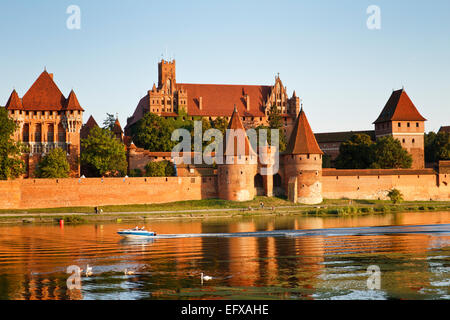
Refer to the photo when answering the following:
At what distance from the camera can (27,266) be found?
94.9ft

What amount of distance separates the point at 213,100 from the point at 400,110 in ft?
97.1

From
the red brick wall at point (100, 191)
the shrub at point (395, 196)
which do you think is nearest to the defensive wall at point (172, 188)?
the red brick wall at point (100, 191)

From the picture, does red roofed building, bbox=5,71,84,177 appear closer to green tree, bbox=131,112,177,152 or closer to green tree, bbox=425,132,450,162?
green tree, bbox=131,112,177,152

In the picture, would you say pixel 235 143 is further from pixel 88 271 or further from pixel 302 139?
pixel 88 271

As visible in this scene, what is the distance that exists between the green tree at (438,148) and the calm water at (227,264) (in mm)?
37797

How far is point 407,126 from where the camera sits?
79.4 meters

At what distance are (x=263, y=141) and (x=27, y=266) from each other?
50.3m

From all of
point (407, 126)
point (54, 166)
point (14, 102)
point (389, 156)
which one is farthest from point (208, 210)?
point (407, 126)

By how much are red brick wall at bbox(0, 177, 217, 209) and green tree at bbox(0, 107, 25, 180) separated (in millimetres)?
1579

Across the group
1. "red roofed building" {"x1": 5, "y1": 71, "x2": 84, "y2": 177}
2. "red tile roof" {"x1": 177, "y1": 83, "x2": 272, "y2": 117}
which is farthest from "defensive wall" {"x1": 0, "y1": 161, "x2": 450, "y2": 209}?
"red tile roof" {"x1": 177, "y1": 83, "x2": 272, "y2": 117}
